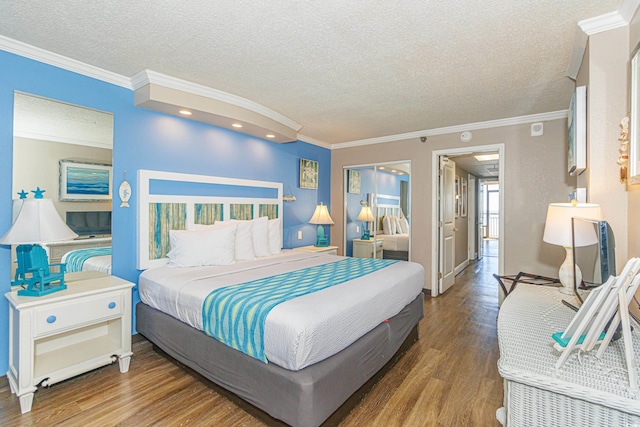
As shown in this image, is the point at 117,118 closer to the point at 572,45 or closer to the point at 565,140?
the point at 572,45

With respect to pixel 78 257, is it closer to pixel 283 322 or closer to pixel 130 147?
pixel 130 147

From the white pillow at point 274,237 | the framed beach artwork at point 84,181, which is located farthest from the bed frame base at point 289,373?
the white pillow at point 274,237

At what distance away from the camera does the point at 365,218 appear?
5.34 metres

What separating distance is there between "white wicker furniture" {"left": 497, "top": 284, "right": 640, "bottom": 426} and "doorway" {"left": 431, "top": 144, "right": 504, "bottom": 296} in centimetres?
313

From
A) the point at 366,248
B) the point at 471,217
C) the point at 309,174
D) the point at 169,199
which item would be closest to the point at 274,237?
the point at 169,199

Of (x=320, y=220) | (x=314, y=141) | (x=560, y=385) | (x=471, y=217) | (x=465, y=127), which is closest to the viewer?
(x=560, y=385)

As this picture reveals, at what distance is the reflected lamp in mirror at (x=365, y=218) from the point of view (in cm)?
531

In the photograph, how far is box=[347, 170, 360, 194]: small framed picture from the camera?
5.35 meters

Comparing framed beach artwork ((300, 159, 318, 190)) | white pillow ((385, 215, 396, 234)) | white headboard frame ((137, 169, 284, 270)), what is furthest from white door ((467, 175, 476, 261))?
white headboard frame ((137, 169, 284, 270))

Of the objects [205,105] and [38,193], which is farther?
[205,105]

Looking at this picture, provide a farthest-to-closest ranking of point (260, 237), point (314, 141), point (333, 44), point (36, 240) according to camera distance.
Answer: point (314, 141) < point (260, 237) < point (333, 44) < point (36, 240)

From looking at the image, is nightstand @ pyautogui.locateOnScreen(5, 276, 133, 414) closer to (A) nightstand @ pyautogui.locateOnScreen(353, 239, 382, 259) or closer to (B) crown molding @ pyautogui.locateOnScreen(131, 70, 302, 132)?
(B) crown molding @ pyautogui.locateOnScreen(131, 70, 302, 132)

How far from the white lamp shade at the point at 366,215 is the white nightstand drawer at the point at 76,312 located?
12.7 ft

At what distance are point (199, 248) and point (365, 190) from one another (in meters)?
3.21
